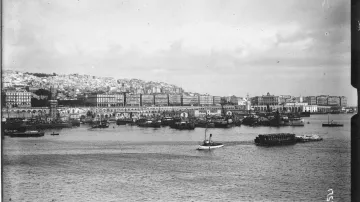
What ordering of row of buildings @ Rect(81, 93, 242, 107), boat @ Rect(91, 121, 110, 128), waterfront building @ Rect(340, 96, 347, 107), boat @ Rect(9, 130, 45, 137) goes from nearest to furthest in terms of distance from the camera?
1. waterfront building @ Rect(340, 96, 347, 107)
2. boat @ Rect(9, 130, 45, 137)
3. row of buildings @ Rect(81, 93, 242, 107)
4. boat @ Rect(91, 121, 110, 128)

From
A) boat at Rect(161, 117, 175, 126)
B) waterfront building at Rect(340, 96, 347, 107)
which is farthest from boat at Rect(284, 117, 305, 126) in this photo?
waterfront building at Rect(340, 96, 347, 107)

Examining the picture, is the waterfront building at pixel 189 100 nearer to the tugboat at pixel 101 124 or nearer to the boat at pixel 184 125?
the boat at pixel 184 125

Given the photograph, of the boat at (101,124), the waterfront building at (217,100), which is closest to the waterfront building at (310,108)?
the waterfront building at (217,100)

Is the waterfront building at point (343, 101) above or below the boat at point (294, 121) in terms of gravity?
above

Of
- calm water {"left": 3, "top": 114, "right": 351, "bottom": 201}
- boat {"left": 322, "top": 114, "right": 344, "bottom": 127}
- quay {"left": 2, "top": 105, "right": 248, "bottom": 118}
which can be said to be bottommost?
calm water {"left": 3, "top": 114, "right": 351, "bottom": 201}

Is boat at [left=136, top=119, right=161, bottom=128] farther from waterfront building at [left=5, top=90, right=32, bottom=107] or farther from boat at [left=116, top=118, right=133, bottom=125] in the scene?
waterfront building at [left=5, top=90, right=32, bottom=107]

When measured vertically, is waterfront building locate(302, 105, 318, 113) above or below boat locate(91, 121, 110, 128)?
above
